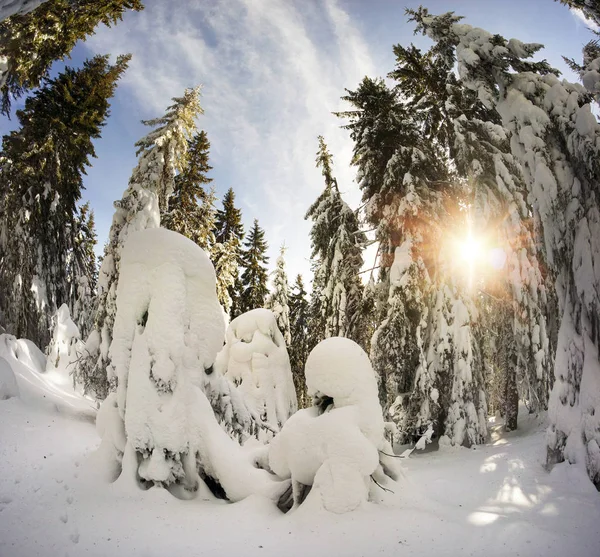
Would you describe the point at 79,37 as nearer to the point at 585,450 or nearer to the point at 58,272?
the point at 58,272

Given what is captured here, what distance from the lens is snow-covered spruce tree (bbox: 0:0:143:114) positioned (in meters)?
7.35

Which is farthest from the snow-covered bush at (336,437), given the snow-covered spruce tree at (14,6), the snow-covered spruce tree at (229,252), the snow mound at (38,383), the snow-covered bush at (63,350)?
the snow-covered spruce tree at (229,252)

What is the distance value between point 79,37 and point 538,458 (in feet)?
49.6

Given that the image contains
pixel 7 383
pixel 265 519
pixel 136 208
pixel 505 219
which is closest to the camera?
pixel 265 519

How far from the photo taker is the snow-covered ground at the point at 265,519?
9.70 feet

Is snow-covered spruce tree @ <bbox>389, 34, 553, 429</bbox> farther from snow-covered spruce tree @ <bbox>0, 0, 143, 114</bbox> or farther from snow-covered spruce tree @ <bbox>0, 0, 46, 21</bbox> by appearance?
snow-covered spruce tree @ <bbox>0, 0, 143, 114</bbox>

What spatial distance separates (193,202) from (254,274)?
769 cm

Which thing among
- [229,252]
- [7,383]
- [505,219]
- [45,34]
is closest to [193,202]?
[229,252]

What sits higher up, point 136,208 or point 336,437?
point 136,208

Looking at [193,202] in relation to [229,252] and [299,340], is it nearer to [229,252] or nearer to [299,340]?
[229,252]

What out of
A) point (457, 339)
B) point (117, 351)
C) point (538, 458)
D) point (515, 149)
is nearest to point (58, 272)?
point (117, 351)

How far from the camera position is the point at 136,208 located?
937 centimetres

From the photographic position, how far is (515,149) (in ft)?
21.1

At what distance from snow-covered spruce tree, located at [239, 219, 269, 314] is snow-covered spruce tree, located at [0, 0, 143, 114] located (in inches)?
538
